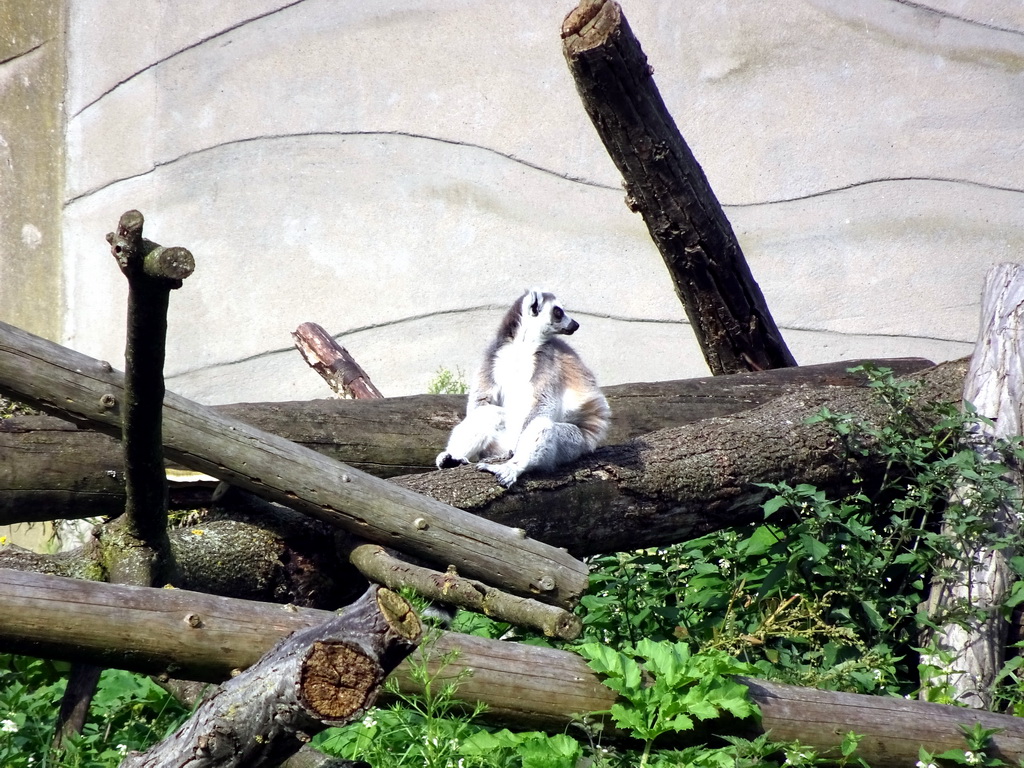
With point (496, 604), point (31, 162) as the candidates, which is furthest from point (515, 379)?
point (31, 162)

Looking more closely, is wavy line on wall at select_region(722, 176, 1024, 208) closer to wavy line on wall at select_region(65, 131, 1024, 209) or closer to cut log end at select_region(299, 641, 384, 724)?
wavy line on wall at select_region(65, 131, 1024, 209)

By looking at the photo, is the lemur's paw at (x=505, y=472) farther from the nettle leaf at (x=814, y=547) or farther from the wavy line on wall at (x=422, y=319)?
the wavy line on wall at (x=422, y=319)

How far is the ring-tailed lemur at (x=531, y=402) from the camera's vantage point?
14.9 feet

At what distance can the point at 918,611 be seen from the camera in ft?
14.3

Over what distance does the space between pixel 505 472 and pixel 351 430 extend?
90cm

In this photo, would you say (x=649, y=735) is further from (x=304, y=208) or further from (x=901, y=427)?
(x=304, y=208)

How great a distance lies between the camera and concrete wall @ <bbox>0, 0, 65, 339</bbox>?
9.88 m

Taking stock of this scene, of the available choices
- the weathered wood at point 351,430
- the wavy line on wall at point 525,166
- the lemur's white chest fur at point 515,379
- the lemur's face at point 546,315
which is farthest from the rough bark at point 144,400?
the wavy line on wall at point 525,166

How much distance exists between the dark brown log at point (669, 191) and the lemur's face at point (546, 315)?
2.70 feet

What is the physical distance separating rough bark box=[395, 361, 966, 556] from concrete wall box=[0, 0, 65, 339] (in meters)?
7.12

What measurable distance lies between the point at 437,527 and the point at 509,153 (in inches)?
269

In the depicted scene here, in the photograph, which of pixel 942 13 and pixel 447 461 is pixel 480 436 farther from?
pixel 942 13

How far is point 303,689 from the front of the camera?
2.06m

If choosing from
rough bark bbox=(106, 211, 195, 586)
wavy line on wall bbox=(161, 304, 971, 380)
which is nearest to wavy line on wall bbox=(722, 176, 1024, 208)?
wavy line on wall bbox=(161, 304, 971, 380)
